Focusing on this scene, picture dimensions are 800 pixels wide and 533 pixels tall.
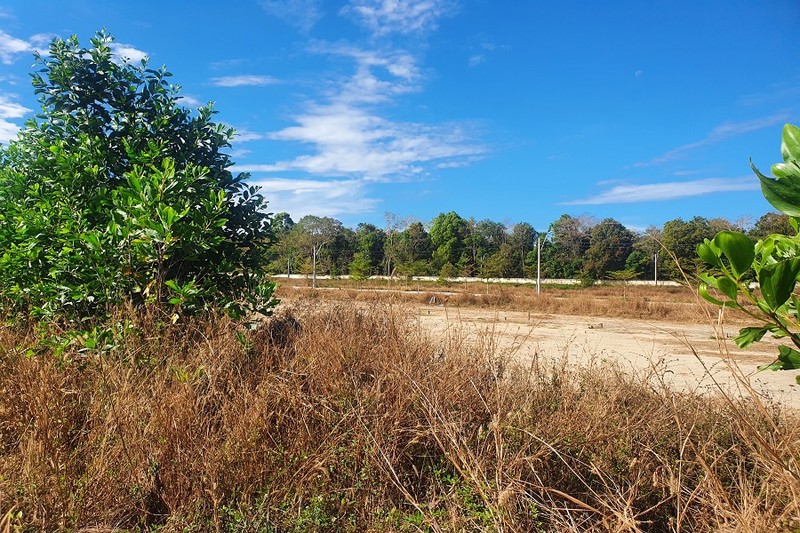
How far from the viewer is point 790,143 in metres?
1.10

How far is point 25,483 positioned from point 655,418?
11.5 feet

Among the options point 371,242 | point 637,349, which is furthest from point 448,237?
point 637,349

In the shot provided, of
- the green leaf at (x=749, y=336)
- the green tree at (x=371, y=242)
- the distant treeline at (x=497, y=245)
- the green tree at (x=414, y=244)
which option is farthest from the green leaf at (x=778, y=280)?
the green tree at (x=371, y=242)

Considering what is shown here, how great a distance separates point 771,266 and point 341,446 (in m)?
Answer: 2.10

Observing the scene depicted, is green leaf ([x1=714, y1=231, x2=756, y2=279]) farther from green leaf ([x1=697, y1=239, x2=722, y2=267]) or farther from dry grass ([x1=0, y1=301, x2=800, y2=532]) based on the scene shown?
dry grass ([x1=0, y1=301, x2=800, y2=532])

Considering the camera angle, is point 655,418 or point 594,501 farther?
point 655,418

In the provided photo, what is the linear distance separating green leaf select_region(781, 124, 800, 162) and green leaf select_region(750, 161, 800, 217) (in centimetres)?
7

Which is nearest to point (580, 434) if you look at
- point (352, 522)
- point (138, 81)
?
point (352, 522)

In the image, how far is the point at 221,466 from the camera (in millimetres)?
2203

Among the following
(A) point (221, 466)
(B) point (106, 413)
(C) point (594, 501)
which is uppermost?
(B) point (106, 413)

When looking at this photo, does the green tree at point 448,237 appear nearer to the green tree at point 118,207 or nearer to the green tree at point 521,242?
the green tree at point 521,242

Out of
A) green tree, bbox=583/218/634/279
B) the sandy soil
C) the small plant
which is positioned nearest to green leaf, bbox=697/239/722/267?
the small plant

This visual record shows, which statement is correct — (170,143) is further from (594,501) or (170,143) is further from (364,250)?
(364,250)

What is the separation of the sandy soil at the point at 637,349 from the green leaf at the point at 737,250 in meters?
2.60
